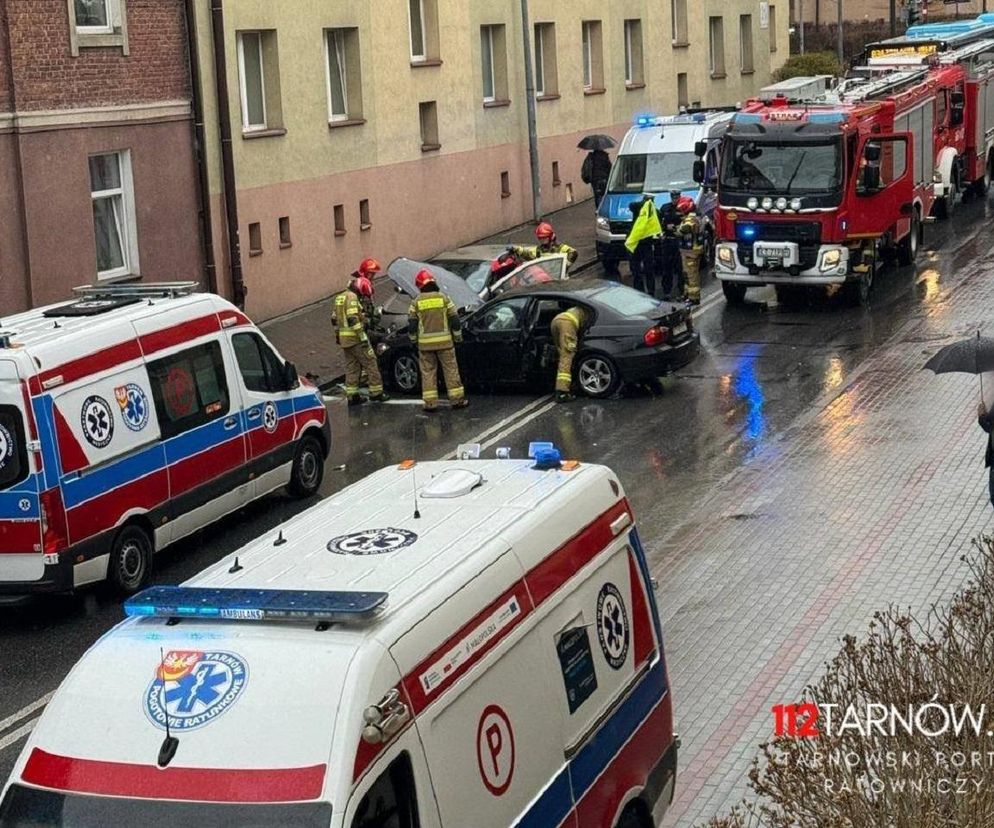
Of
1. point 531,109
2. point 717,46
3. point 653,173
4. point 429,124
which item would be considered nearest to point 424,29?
point 429,124

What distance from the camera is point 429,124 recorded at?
31.8 meters

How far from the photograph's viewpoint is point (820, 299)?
25.6 meters

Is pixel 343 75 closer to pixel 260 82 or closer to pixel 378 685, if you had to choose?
pixel 260 82

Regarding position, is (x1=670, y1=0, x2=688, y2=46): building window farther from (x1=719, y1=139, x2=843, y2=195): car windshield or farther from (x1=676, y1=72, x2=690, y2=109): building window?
(x1=719, y1=139, x2=843, y2=195): car windshield

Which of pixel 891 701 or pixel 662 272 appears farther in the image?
pixel 662 272

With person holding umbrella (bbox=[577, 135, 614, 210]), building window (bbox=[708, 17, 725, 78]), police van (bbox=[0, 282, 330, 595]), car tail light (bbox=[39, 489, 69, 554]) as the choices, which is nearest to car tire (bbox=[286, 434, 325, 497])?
police van (bbox=[0, 282, 330, 595])

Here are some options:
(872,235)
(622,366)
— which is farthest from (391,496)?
(872,235)

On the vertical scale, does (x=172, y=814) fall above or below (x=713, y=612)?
above

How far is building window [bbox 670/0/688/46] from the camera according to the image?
42844mm

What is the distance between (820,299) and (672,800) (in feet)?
58.1

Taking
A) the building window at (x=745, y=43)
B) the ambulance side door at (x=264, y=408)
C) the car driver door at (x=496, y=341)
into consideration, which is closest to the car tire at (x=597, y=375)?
the car driver door at (x=496, y=341)

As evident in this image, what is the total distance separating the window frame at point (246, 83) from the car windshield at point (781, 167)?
6.98 metres

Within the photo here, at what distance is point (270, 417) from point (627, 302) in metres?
5.63

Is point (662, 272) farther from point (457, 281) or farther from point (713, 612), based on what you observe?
point (713, 612)
